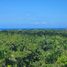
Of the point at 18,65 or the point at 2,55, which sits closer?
the point at 18,65

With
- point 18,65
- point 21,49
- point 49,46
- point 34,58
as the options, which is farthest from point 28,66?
point 49,46

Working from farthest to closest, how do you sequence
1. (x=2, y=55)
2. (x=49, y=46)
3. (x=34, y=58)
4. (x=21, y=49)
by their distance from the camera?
1. (x=49, y=46)
2. (x=21, y=49)
3. (x=2, y=55)
4. (x=34, y=58)

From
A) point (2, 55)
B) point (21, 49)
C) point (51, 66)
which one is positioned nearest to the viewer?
point (51, 66)

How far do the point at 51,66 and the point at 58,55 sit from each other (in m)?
13.5

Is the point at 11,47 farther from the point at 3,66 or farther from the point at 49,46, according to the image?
the point at 3,66

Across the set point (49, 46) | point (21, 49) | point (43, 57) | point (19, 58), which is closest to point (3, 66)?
point (19, 58)

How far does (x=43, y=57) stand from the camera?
6291 cm

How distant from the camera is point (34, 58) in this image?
60.2 metres

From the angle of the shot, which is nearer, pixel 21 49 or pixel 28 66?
pixel 28 66

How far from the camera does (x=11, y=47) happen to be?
80.8 m

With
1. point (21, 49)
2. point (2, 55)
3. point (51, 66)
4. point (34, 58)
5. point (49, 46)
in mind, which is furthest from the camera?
point (49, 46)

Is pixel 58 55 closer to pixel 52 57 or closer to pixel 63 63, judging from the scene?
pixel 52 57

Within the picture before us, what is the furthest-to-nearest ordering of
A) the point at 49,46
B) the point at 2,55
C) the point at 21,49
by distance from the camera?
1. the point at 49,46
2. the point at 21,49
3. the point at 2,55

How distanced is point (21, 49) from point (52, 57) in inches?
722
